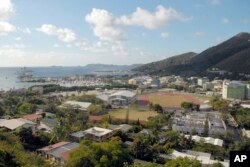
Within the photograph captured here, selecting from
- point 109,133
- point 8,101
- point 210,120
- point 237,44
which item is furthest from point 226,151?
point 237,44

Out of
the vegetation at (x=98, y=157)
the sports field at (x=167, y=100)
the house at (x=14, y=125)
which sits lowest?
the sports field at (x=167, y=100)

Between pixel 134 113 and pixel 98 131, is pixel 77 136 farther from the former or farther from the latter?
pixel 134 113

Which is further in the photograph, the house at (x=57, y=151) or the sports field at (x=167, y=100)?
the sports field at (x=167, y=100)

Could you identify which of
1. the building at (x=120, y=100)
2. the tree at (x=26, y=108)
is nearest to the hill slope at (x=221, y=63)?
the building at (x=120, y=100)

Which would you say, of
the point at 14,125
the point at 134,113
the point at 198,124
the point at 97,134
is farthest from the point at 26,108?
the point at 198,124

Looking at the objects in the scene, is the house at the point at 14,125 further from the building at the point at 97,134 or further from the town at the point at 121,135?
Result: the building at the point at 97,134
